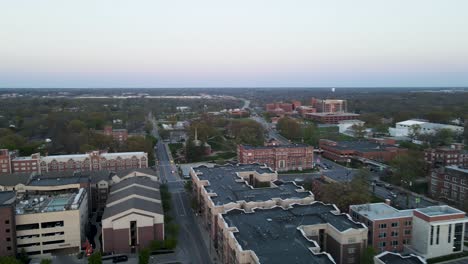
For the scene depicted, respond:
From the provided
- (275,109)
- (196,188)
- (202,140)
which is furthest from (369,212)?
(275,109)

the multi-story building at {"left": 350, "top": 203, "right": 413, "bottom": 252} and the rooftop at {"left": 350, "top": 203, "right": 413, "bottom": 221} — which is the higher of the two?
the rooftop at {"left": 350, "top": 203, "right": 413, "bottom": 221}

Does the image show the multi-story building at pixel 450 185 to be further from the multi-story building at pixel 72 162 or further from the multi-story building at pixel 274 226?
the multi-story building at pixel 72 162

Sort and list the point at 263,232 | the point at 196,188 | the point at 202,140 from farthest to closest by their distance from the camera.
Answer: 1. the point at 202,140
2. the point at 196,188
3. the point at 263,232

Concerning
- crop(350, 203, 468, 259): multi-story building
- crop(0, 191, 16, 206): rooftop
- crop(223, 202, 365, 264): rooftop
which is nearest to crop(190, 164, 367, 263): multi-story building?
crop(223, 202, 365, 264): rooftop

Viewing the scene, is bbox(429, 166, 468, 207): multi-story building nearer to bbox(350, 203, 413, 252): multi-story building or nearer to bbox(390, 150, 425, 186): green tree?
bbox(390, 150, 425, 186): green tree

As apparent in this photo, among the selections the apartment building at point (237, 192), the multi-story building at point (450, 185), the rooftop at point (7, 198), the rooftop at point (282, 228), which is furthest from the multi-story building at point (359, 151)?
the rooftop at point (7, 198)

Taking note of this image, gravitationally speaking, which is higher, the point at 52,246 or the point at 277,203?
A: the point at 277,203

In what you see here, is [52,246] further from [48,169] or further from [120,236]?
[48,169]

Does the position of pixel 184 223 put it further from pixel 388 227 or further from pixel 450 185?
pixel 450 185
